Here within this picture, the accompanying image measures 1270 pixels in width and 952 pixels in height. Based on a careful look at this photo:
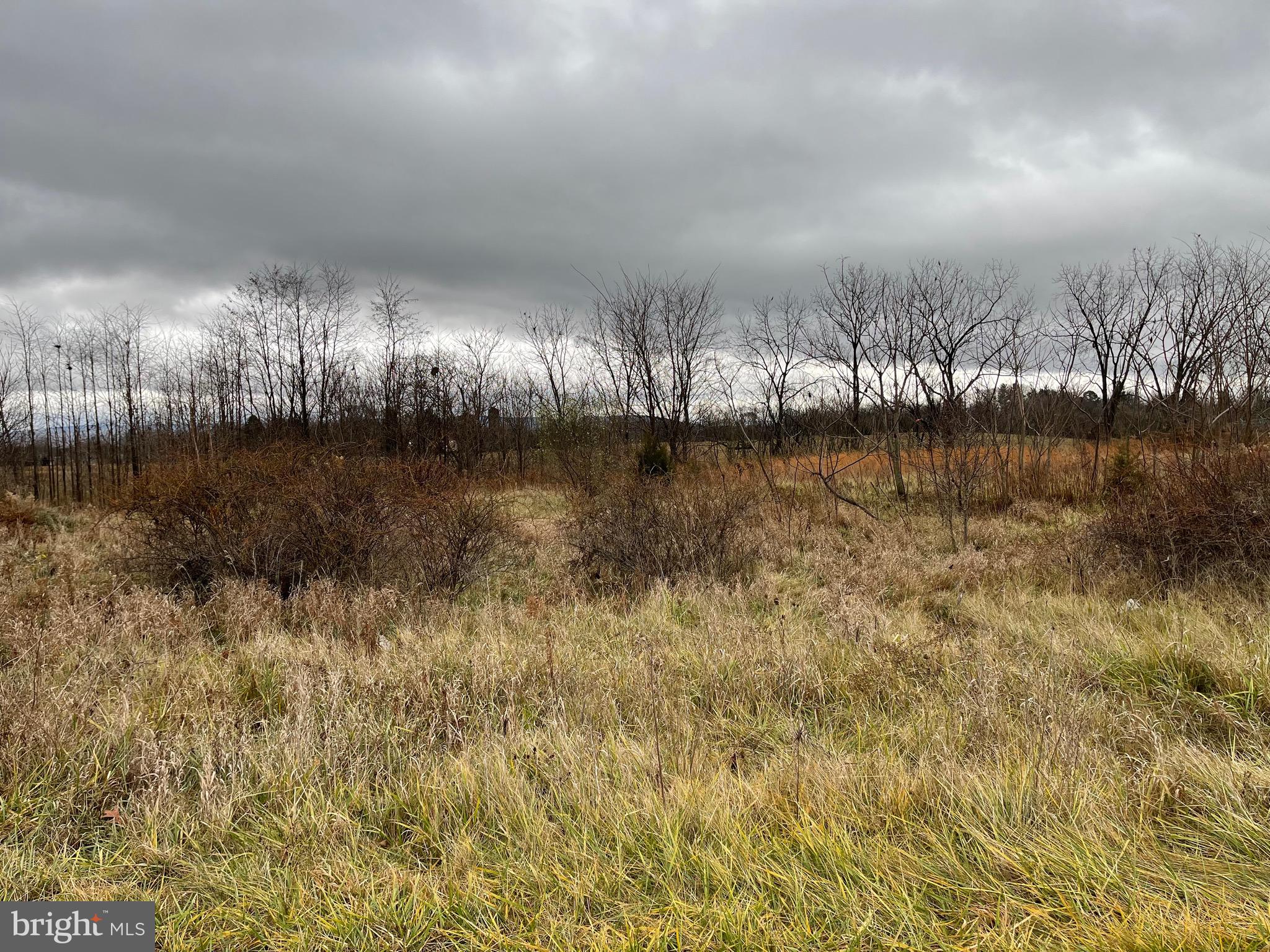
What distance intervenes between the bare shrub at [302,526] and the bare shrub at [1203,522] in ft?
22.6

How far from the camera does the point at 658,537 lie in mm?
7328

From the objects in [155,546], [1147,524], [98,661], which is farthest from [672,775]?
[155,546]

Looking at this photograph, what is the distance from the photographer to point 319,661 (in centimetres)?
405

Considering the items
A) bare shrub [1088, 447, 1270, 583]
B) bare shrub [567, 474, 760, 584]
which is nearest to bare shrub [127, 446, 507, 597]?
bare shrub [567, 474, 760, 584]

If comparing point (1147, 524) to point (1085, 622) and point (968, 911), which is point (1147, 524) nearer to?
point (1085, 622)

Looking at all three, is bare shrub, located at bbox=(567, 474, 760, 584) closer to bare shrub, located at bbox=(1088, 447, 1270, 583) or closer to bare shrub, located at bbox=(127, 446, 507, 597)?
bare shrub, located at bbox=(127, 446, 507, 597)

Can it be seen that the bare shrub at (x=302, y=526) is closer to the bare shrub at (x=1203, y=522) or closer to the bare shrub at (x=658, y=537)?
the bare shrub at (x=658, y=537)

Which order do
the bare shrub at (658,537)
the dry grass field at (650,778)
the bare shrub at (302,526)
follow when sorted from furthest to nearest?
the bare shrub at (658,537)
the bare shrub at (302,526)
the dry grass field at (650,778)

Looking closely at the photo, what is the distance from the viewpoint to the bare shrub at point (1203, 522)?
575cm

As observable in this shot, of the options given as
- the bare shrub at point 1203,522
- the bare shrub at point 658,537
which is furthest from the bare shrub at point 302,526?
the bare shrub at point 1203,522

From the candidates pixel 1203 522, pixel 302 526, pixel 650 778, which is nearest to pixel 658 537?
pixel 302 526

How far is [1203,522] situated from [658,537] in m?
5.29

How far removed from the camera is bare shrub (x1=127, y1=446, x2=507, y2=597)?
21.9 ft

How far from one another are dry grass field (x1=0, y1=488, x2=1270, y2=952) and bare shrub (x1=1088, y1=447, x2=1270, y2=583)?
0.73 meters
